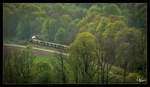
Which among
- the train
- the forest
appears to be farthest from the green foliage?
the train

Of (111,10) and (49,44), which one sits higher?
(111,10)

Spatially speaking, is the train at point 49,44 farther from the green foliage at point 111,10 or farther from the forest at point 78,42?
the green foliage at point 111,10

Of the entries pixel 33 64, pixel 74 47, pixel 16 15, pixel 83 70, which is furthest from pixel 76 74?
pixel 16 15

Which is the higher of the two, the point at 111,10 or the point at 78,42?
the point at 111,10

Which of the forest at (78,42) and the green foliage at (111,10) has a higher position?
the green foliage at (111,10)

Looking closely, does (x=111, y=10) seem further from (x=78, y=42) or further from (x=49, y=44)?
(x=49, y=44)

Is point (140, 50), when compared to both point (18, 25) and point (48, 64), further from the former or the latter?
point (18, 25)

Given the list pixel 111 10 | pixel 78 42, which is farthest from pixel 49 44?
pixel 111 10

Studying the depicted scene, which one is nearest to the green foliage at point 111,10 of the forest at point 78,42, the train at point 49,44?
the forest at point 78,42

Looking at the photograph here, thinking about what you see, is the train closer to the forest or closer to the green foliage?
the forest
